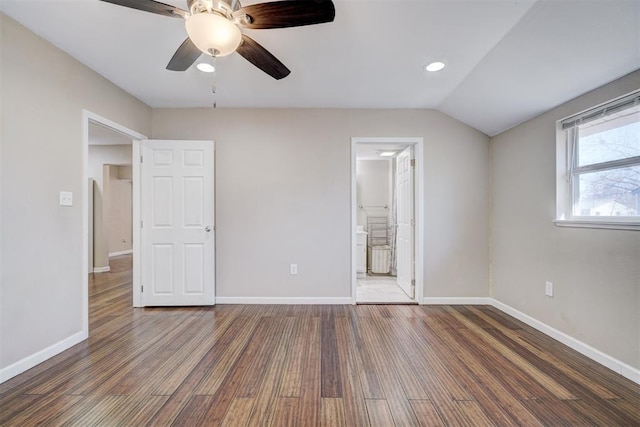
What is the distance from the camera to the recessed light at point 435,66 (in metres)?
2.39

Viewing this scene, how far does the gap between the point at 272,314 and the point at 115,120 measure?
8.72 feet

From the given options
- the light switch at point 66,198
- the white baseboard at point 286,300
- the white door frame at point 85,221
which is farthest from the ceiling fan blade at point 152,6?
the white baseboard at point 286,300

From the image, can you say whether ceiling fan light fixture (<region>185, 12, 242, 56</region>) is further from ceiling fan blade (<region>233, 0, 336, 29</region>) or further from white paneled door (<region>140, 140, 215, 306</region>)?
white paneled door (<region>140, 140, 215, 306</region>)

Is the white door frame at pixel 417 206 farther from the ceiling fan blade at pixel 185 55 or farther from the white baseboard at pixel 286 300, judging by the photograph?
the ceiling fan blade at pixel 185 55

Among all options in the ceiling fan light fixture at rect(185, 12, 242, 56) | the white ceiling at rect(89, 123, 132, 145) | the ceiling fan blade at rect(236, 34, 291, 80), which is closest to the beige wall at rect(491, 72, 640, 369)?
the ceiling fan blade at rect(236, 34, 291, 80)

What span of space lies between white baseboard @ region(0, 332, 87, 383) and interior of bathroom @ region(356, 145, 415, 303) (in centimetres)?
372

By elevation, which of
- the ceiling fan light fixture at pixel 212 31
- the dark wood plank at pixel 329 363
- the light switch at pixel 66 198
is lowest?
the dark wood plank at pixel 329 363

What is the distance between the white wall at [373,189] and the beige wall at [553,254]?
7.49ft

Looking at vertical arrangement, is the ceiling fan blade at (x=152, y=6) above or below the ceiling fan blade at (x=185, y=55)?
above

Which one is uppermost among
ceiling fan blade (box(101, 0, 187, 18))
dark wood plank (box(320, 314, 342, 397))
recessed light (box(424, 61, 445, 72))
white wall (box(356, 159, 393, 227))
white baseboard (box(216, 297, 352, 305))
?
recessed light (box(424, 61, 445, 72))

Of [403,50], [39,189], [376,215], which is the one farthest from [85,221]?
[376,215]

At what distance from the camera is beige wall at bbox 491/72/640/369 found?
1925mm

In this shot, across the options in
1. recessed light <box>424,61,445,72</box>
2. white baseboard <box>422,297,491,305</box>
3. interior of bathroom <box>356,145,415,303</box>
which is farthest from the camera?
interior of bathroom <box>356,145,415,303</box>

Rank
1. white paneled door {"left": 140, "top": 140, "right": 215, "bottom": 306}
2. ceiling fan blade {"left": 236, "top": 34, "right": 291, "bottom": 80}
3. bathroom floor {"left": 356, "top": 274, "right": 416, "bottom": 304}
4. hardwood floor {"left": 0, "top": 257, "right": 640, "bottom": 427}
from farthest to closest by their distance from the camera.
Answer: bathroom floor {"left": 356, "top": 274, "right": 416, "bottom": 304} → white paneled door {"left": 140, "top": 140, "right": 215, "bottom": 306} → ceiling fan blade {"left": 236, "top": 34, "right": 291, "bottom": 80} → hardwood floor {"left": 0, "top": 257, "right": 640, "bottom": 427}
